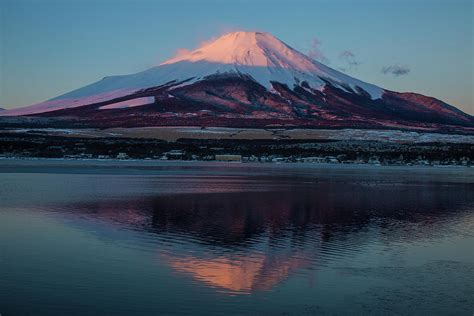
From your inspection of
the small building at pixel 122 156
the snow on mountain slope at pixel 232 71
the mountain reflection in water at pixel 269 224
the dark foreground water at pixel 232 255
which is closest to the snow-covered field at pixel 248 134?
the small building at pixel 122 156

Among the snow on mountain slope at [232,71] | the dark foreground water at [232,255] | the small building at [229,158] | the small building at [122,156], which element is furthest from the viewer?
the snow on mountain slope at [232,71]

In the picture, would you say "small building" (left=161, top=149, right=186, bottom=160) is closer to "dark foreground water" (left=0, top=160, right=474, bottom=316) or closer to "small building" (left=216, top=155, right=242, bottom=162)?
"small building" (left=216, top=155, right=242, bottom=162)

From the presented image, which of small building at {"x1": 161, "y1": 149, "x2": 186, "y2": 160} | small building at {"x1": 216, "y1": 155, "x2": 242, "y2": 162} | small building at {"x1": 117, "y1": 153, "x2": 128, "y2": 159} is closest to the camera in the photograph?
small building at {"x1": 117, "y1": 153, "x2": 128, "y2": 159}

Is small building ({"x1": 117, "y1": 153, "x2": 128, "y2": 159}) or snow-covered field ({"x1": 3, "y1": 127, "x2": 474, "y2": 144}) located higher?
snow-covered field ({"x1": 3, "y1": 127, "x2": 474, "y2": 144})

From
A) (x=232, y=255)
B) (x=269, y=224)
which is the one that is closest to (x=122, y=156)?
(x=269, y=224)

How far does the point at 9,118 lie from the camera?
263 feet

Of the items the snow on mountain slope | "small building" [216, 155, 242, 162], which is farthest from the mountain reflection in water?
the snow on mountain slope

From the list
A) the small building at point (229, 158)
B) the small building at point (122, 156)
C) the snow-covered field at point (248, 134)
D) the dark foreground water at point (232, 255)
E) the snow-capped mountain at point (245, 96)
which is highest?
the snow-capped mountain at point (245, 96)

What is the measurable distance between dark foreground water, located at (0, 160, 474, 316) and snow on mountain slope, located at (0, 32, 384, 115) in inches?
3130

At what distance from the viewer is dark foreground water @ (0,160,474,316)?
25.4 feet

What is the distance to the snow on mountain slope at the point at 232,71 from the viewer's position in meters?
99.1

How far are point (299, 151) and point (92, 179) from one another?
32.2 m

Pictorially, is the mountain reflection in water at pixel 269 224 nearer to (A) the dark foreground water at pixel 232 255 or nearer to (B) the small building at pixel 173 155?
(A) the dark foreground water at pixel 232 255

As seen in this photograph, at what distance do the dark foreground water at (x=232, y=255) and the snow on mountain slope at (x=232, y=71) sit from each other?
7951 cm
